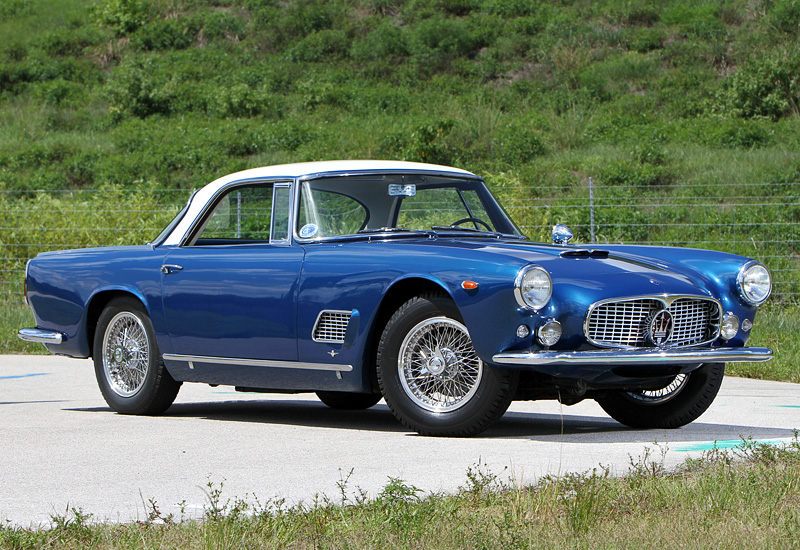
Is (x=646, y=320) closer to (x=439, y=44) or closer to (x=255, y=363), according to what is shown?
(x=255, y=363)

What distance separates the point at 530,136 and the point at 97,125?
13.4 metres

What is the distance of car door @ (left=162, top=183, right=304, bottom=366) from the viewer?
6922mm

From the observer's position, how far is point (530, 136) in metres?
25.5

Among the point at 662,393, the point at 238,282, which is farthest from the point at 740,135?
the point at 238,282

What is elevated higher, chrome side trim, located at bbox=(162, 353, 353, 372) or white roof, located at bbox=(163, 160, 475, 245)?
white roof, located at bbox=(163, 160, 475, 245)

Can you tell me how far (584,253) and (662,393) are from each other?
113 centimetres

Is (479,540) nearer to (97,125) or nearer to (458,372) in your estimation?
(458,372)

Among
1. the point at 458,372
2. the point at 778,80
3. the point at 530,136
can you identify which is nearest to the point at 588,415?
the point at 458,372

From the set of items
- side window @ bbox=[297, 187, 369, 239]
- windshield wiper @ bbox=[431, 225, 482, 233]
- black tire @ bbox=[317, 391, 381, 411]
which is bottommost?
black tire @ bbox=[317, 391, 381, 411]

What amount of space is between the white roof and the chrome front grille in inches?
71.2

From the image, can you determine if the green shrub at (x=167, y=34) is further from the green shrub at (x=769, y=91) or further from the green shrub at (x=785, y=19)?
the green shrub at (x=769, y=91)

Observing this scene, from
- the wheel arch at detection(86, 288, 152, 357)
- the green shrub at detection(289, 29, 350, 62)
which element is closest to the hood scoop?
the wheel arch at detection(86, 288, 152, 357)

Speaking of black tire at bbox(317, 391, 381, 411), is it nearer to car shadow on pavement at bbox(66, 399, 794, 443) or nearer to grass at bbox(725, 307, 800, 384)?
car shadow on pavement at bbox(66, 399, 794, 443)

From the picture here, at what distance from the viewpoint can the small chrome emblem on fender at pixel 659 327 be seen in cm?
617
